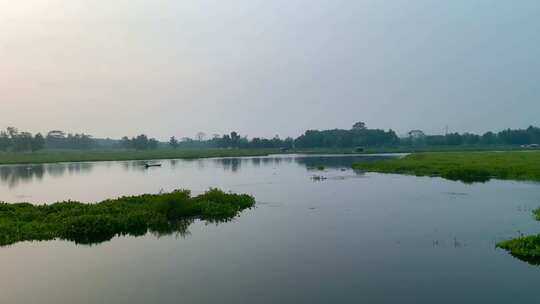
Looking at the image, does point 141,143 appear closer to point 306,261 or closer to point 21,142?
point 21,142

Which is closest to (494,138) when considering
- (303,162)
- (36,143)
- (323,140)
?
(323,140)

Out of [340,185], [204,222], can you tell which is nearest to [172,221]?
[204,222]

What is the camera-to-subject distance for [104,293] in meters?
11.9

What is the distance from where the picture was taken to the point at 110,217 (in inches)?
785

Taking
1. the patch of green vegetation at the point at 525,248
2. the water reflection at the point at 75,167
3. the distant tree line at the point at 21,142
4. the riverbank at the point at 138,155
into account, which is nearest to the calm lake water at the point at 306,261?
the patch of green vegetation at the point at 525,248

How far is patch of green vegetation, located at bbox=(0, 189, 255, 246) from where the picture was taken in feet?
60.5

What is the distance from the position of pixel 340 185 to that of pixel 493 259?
2340 cm

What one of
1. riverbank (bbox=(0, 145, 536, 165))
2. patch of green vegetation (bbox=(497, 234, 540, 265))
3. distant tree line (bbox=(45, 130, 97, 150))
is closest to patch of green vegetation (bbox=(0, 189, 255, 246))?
patch of green vegetation (bbox=(497, 234, 540, 265))

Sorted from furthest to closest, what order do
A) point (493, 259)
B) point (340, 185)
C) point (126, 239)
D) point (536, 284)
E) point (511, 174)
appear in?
point (511, 174)
point (340, 185)
point (126, 239)
point (493, 259)
point (536, 284)

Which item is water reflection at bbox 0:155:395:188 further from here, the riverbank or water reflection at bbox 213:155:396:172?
the riverbank

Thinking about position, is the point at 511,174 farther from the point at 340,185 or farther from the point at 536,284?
the point at 536,284

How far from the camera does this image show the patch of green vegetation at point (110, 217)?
18438 mm

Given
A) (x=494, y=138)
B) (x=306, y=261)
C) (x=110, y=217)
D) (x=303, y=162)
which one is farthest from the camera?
(x=494, y=138)

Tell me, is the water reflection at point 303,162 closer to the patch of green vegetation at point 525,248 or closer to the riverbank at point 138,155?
the riverbank at point 138,155
